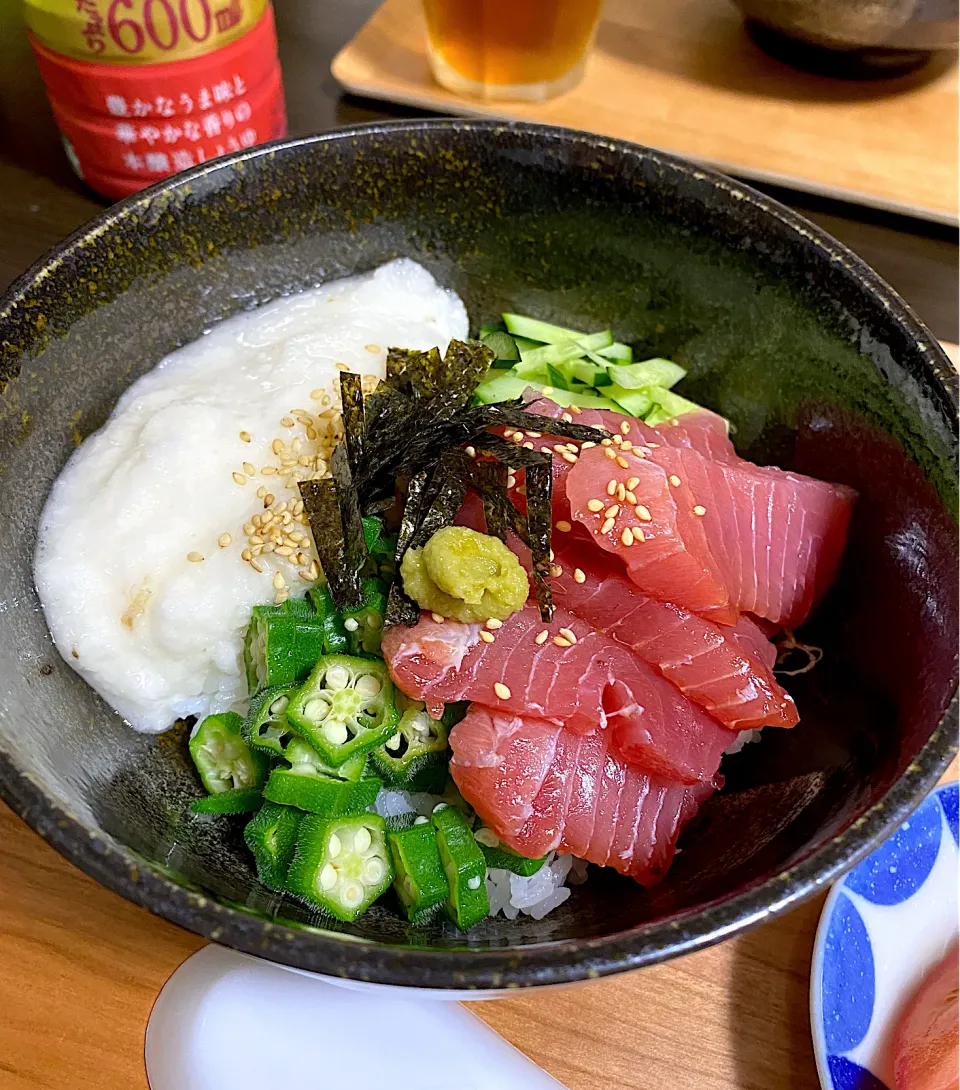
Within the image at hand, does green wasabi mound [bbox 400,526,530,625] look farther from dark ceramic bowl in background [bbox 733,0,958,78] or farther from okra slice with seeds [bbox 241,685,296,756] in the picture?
dark ceramic bowl in background [bbox 733,0,958,78]

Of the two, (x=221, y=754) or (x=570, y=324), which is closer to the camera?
(x=221, y=754)

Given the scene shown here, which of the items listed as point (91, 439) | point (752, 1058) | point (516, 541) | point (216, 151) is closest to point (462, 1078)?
point (752, 1058)

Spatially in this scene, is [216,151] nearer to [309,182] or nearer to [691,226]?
[309,182]

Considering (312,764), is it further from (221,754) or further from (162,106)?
(162,106)

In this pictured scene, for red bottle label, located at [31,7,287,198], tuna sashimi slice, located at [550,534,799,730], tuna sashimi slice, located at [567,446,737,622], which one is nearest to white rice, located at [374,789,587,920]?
tuna sashimi slice, located at [550,534,799,730]

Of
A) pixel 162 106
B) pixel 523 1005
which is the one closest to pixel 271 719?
pixel 523 1005
